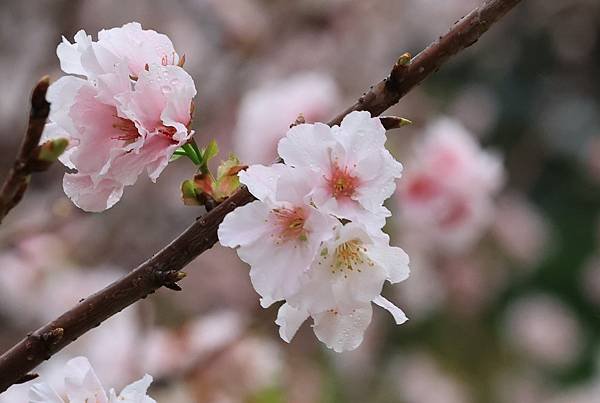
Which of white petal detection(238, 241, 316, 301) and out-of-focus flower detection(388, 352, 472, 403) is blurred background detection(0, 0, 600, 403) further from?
white petal detection(238, 241, 316, 301)

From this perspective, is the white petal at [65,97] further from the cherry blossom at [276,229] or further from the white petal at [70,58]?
the cherry blossom at [276,229]

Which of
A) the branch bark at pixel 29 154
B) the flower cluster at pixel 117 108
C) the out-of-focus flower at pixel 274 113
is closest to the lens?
the branch bark at pixel 29 154

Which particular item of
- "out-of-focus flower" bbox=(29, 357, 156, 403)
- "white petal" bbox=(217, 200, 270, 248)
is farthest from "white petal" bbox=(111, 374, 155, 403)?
"white petal" bbox=(217, 200, 270, 248)

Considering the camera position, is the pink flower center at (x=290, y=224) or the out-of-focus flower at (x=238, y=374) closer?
the pink flower center at (x=290, y=224)

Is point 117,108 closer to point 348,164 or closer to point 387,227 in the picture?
point 348,164

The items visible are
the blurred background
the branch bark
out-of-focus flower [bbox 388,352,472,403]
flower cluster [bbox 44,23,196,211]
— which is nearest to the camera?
the branch bark

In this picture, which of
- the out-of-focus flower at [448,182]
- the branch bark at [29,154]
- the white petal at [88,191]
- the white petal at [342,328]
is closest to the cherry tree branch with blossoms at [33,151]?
the branch bark at [29,154]

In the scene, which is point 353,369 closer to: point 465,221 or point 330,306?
point 465,221
